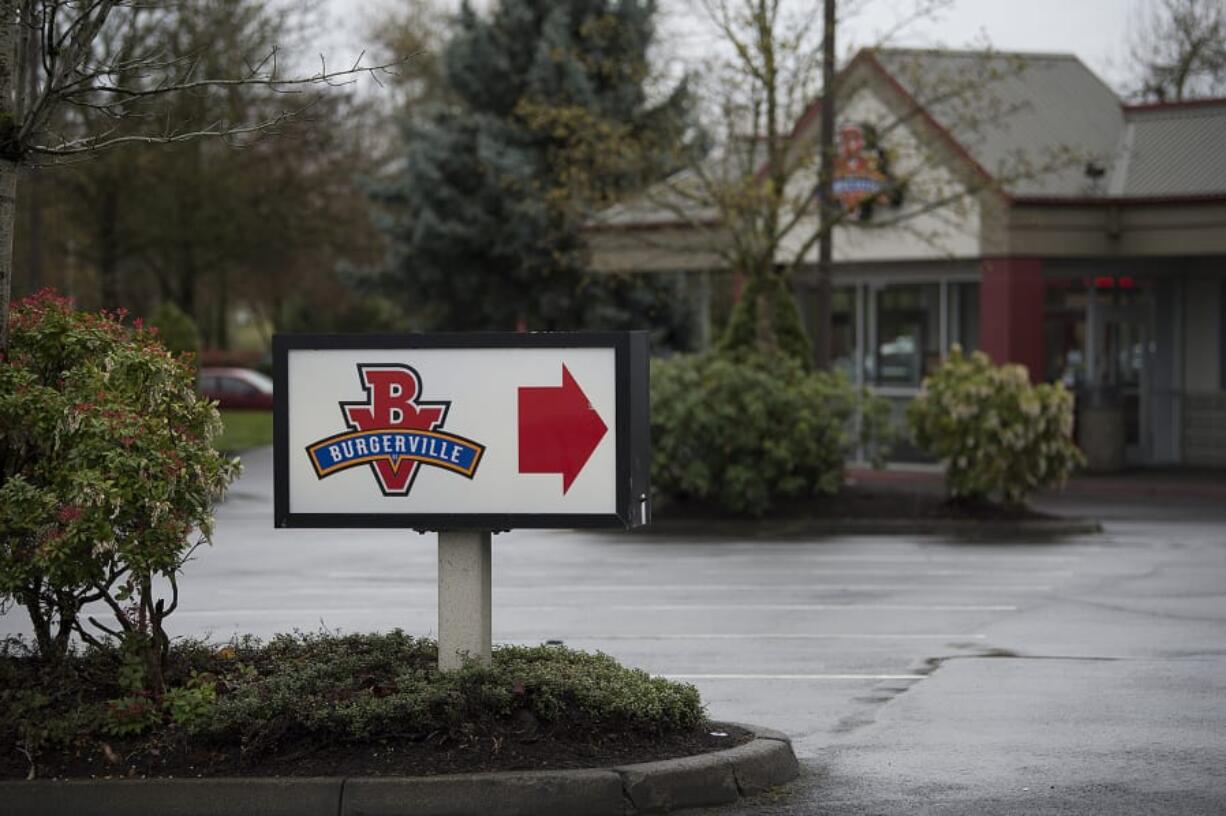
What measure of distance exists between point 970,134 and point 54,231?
84.2 feet

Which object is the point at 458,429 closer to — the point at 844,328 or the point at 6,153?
the point at 6,153

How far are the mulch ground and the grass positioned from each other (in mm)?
25837

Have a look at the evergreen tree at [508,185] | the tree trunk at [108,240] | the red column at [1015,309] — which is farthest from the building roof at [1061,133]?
the tree trunk at [108,240]

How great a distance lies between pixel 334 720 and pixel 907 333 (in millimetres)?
24209

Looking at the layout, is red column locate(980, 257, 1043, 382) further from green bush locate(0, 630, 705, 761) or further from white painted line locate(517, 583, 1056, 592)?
green bush locate(0, 630, 705, 761)

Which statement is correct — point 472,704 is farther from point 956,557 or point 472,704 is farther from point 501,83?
point 501,83

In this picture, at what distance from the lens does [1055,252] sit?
27.8m

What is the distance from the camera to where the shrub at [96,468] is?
7453 mm

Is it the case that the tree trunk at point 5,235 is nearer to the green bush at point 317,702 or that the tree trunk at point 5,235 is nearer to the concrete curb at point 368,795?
the green bush at point 317,702

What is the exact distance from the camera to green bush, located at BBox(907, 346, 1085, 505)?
21172 millimetres

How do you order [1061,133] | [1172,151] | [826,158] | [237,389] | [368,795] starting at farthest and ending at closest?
[237,389]
[1061,133]
[1172,151]
[826,158]
[368,795]

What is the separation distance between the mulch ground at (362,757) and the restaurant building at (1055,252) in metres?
19.4

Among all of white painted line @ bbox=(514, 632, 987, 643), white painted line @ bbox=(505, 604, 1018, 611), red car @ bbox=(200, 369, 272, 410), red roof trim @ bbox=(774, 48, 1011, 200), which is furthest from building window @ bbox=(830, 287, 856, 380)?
red car @ bbox=(200, 369, 272, 410)

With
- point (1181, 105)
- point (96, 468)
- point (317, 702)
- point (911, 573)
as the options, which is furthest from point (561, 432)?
point (1181, 105)
